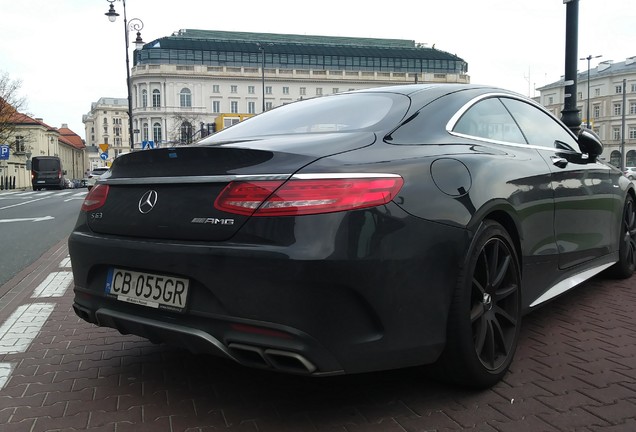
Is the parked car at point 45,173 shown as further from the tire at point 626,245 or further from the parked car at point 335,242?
the parked car at point 335,242

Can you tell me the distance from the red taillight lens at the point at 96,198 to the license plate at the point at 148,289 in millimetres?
391

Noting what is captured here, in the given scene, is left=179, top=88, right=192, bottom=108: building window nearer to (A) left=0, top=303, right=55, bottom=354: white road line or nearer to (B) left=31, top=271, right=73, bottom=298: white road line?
(B) left=31, top=271, right=73, bottom=298: white road line

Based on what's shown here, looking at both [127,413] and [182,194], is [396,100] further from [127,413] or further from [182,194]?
[127,413]

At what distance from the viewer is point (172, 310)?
8.21ft

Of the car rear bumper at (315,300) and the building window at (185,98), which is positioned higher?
the building window at (185,98)

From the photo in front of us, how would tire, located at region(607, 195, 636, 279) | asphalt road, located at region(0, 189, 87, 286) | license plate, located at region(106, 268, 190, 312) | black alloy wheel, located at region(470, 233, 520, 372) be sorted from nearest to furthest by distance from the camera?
license plate, located at region(106, 268, 190, 312) < black alloy wheel, located at region(470, 233, 520, 372) < tire, located at region(607, 195, 636, 279) < asphalt road, located at region(0, 189, 87, 286)

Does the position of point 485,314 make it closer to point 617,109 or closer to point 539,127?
point 539,127

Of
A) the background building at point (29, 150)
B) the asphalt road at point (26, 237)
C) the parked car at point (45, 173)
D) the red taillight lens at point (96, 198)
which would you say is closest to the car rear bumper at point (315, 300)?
the red taillight lens at point (96, 198)

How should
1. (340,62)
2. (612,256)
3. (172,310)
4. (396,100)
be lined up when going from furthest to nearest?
1. (340,62)
2. (612,256)
3. (396,100)
4. (172,310)

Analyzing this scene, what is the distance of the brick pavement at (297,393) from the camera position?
2.52 m

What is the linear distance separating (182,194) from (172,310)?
1.66 ft

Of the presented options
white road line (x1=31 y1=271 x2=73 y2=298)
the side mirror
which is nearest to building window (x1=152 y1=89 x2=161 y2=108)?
white road line (x1=31 y1=271 x2=73 y2=298)

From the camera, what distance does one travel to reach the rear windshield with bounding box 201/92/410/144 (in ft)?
9.57

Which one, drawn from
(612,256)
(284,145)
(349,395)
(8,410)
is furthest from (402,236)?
(612,256)
